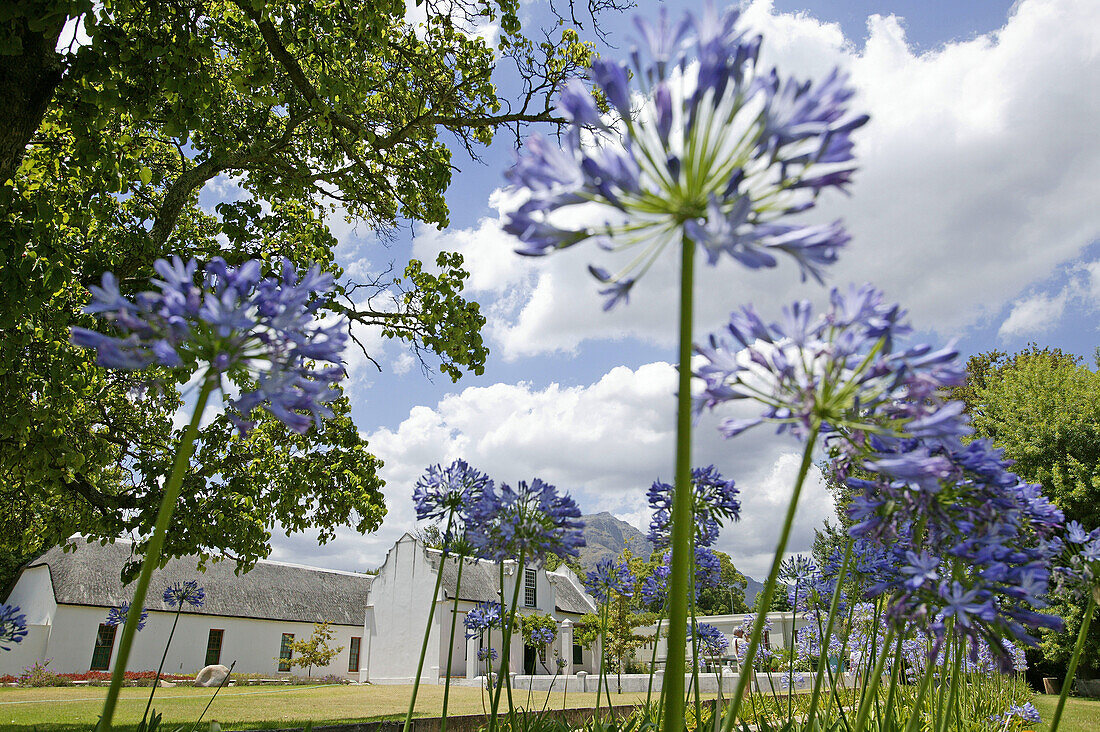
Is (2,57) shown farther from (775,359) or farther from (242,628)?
(242,628)

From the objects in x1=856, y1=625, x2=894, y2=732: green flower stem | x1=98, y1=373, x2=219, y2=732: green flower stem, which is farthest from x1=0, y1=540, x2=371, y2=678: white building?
x1=856, y1=625, x2=894, y2=732: green flower stem

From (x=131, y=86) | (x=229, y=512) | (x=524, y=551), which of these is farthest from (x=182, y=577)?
(x=524, y=551)

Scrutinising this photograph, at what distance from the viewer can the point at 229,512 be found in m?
9.91

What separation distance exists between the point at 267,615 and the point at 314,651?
394 cm

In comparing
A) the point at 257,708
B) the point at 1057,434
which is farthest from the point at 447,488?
the point at 1057,434

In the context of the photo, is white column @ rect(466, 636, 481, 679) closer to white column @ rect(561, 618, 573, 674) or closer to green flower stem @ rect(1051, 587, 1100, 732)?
white column @ rect(561, 618, 573, 674)

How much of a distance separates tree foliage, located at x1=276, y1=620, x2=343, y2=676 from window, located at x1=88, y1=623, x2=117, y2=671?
8.03 meters

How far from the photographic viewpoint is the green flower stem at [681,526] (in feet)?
3.78

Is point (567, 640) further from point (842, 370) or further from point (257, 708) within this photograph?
point (842, 370)

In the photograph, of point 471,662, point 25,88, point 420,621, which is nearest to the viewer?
point 25,88

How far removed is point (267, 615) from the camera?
35.4 m

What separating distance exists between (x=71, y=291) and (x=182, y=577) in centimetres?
3204

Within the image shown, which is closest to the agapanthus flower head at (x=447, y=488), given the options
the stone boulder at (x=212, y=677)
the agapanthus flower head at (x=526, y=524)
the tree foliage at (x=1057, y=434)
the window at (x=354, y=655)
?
the agapanthus flower head at (x=526, y=524)

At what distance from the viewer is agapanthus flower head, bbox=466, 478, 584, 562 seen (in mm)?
2527
